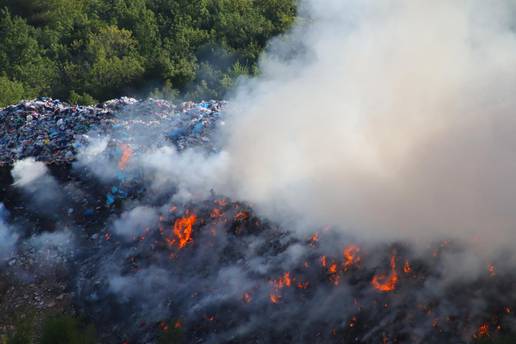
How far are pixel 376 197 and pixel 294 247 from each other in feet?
6.98

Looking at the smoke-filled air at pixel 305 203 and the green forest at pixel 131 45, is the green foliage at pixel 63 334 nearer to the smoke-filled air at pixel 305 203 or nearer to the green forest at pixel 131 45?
the smoke-filled air at pixel 305 203

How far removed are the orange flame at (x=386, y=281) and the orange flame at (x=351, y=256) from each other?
57 cm

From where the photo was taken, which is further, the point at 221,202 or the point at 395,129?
the point at 221,202

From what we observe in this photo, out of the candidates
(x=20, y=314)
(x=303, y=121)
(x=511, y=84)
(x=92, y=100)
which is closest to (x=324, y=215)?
(x=303, y=121)

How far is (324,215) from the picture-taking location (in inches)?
508

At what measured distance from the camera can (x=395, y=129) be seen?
44.5 ft

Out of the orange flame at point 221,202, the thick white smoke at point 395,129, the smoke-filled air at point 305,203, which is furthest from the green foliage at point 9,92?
the orange flame at point 221,202

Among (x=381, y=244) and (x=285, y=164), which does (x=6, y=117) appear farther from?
(x=381, y=244)

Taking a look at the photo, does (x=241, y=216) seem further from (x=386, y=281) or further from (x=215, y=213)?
(x=386, y=281)

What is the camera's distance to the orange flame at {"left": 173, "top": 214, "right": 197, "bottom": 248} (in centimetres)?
1349

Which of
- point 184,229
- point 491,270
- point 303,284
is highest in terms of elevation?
point 184,229

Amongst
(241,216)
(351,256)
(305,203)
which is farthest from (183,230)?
(351,256)

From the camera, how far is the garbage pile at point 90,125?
17.2 meters

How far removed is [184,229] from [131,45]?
19872 millimetres
